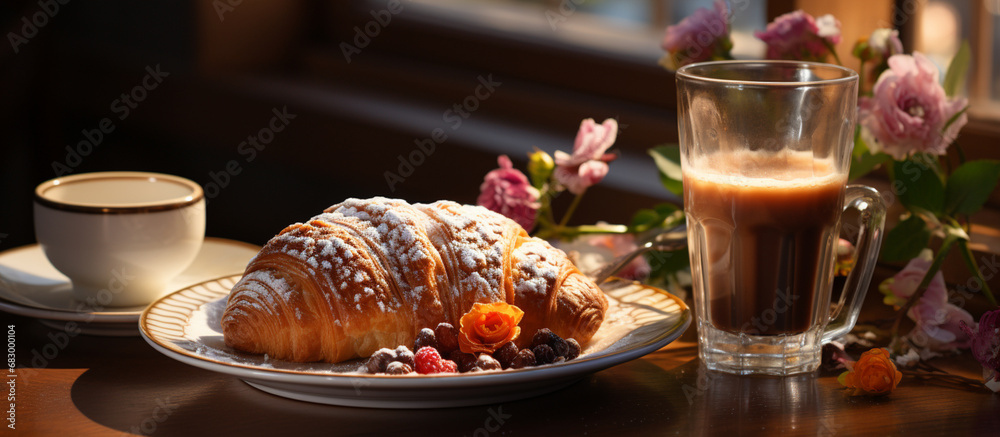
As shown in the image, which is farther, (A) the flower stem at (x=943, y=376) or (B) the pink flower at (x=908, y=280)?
(B) the pink flower at (x=908, y=280)

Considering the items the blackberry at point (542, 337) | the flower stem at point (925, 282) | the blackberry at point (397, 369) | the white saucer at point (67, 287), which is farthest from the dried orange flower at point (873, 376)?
the white saucer at point (67, 287)

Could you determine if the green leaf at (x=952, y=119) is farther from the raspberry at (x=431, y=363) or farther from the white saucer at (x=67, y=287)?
the white saucer at (x=67, y=287)

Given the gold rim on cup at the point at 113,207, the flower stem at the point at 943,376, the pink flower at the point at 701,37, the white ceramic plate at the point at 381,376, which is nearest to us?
the white ceramic plate at the point at 381,376

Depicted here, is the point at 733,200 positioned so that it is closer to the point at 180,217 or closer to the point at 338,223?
the point at 338,223

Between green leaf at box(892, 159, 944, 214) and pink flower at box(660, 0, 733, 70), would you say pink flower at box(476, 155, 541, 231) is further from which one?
green leaf at box(892, 159, 944, 214)

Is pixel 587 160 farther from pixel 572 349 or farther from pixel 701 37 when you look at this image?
pixel 572 349

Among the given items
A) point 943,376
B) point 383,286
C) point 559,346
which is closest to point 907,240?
point 943,376
